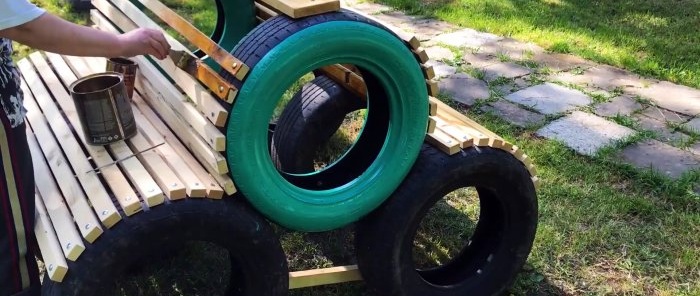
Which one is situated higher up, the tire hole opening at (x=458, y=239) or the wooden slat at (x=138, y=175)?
the wooden slat at (x=138, y=175)

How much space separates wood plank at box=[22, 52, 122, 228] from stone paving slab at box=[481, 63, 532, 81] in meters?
2.90

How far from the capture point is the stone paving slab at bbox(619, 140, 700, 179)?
359 centimetres

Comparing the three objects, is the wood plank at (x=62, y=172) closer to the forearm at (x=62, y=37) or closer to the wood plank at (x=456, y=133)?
the forearm at (x=62, y=37)

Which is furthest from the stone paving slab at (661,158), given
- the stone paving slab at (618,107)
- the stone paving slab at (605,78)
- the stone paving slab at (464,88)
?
the stone paving slab at (464,88)

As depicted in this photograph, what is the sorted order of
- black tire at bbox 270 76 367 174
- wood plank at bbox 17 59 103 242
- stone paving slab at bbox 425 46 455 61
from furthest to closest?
stone paving slab at bbox 425 46 455 61
black tire at bbox 270 76 367 174
wood plank at bbox 17 59 103 242

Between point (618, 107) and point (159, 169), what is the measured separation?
10.3 ft

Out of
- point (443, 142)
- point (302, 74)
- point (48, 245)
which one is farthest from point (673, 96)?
point (48, 245)

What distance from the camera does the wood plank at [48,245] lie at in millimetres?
2018

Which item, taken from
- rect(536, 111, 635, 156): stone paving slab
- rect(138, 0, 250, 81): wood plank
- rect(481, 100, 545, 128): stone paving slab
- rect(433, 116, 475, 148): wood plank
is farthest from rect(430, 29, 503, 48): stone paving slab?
rect(138, 0, 250, 81): wood plank

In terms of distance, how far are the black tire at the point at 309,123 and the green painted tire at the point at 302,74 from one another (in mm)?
695

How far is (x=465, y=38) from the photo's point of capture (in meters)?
5.66

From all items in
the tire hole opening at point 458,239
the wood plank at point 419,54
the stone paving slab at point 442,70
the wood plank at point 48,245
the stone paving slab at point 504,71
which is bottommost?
the stone paving slab at point 442,70

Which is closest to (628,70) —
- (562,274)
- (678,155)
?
(678,155)

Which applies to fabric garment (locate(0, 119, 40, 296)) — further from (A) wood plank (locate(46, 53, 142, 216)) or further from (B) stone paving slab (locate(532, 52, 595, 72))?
(B) stone paving slab (locate(532, 52, 595, 72))
